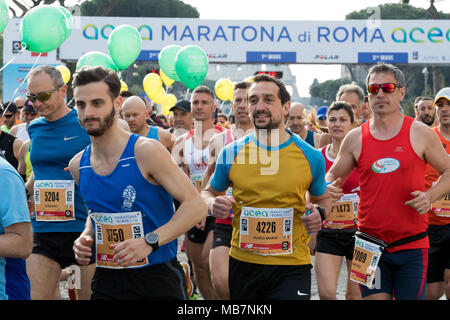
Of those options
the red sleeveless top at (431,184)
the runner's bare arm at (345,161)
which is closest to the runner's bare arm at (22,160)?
the runner's bare arm at (345,161)

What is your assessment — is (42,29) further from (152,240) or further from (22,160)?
(152,240)

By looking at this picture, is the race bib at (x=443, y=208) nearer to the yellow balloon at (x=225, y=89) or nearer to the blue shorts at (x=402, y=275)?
the blue shorts at (x=402, y=275)

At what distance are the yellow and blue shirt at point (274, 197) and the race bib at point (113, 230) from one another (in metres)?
0.87

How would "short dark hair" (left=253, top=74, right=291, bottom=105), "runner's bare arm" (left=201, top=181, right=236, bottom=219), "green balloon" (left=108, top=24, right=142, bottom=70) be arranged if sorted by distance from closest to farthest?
1. "runner's bare arm" (left=201, top=181, right=236, bottom=219)
2. "short dark hair" (left=253, top=74, right=291, bottom=105)
3. "green balloon" (left=108, top=24, right=142, bottom=70)

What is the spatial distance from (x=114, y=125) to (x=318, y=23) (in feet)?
73.4

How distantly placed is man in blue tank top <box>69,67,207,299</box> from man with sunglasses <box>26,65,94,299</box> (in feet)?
4.96

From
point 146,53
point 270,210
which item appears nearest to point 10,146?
point 270,210

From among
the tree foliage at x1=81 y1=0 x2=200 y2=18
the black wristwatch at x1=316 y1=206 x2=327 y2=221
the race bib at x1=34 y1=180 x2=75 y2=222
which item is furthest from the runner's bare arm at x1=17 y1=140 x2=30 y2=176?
the tree foliage at x1=81 y1=0 x2=200 y2=18

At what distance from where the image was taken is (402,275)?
422cm

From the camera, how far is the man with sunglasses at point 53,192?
484cm

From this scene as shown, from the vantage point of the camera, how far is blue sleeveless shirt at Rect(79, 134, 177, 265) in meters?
3.26

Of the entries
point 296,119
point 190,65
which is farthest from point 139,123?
point 190,65

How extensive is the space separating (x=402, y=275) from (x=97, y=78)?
7.84ft

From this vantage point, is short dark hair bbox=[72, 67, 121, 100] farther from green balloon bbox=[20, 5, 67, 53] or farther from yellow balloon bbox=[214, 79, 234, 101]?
yellow balloon bbox=[214, 79, 234, 101]
